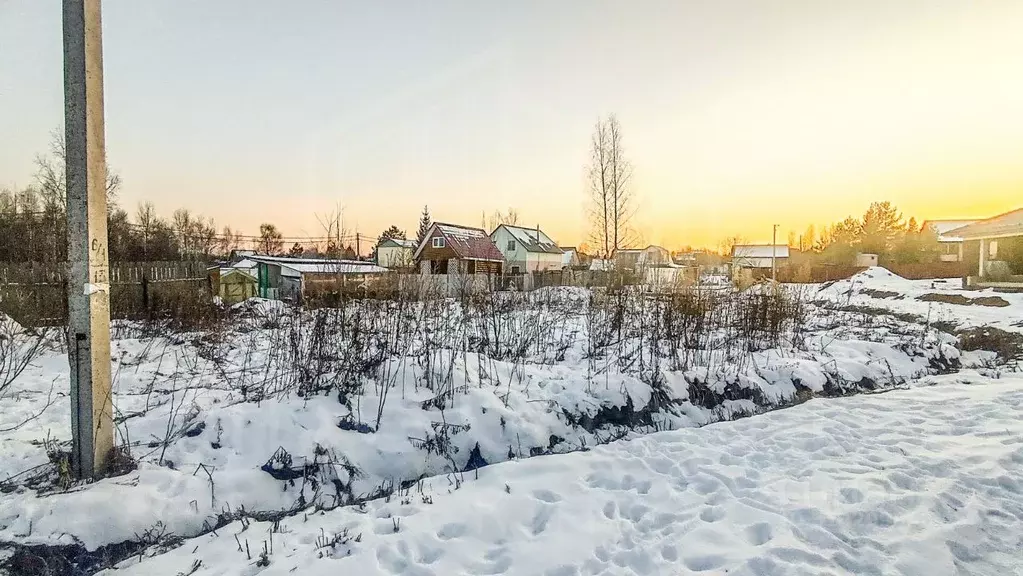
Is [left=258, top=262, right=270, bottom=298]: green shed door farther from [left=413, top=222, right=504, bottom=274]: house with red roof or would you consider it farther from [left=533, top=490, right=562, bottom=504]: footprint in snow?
[left=533, top=490, right=562, bottom=504]: footprint in snow

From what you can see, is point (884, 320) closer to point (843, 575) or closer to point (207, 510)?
point (843, 575)

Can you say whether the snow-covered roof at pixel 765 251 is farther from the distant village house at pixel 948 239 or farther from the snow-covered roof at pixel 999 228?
the snow-covered roof at pixel 999 228

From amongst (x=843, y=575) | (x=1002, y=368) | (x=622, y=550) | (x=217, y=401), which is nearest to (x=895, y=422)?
(x=843, y=575)

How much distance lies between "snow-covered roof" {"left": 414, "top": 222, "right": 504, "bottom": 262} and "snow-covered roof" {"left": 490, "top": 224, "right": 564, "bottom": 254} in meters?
7.79

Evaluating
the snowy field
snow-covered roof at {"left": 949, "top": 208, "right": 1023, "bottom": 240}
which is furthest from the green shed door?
snow-covered roof at {"left": 949, "top": 208, "right": 1023, "bottom": 240}

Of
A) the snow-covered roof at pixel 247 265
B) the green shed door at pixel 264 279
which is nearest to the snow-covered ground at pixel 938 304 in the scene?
the green shed door at pixel 264 279

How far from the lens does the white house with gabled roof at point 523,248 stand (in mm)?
37594

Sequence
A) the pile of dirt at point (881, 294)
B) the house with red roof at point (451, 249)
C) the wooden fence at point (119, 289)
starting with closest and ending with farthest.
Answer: the wooden fence at point (119, 289), the pile of dirt at point (881, 294), the house with red roof at point (451, 249)

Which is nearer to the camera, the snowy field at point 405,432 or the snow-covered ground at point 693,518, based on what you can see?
the snow-covered ground at point 693,518

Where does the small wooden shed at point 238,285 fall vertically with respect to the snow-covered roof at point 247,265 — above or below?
below

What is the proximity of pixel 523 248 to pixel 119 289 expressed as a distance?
29.3 metres

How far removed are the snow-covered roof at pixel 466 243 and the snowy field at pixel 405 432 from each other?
19324mm

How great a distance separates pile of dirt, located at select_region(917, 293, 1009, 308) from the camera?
→ 533 inches

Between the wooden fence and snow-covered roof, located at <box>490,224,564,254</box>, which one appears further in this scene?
snow-covered roof, located at <box>490,224,564,254</box>
